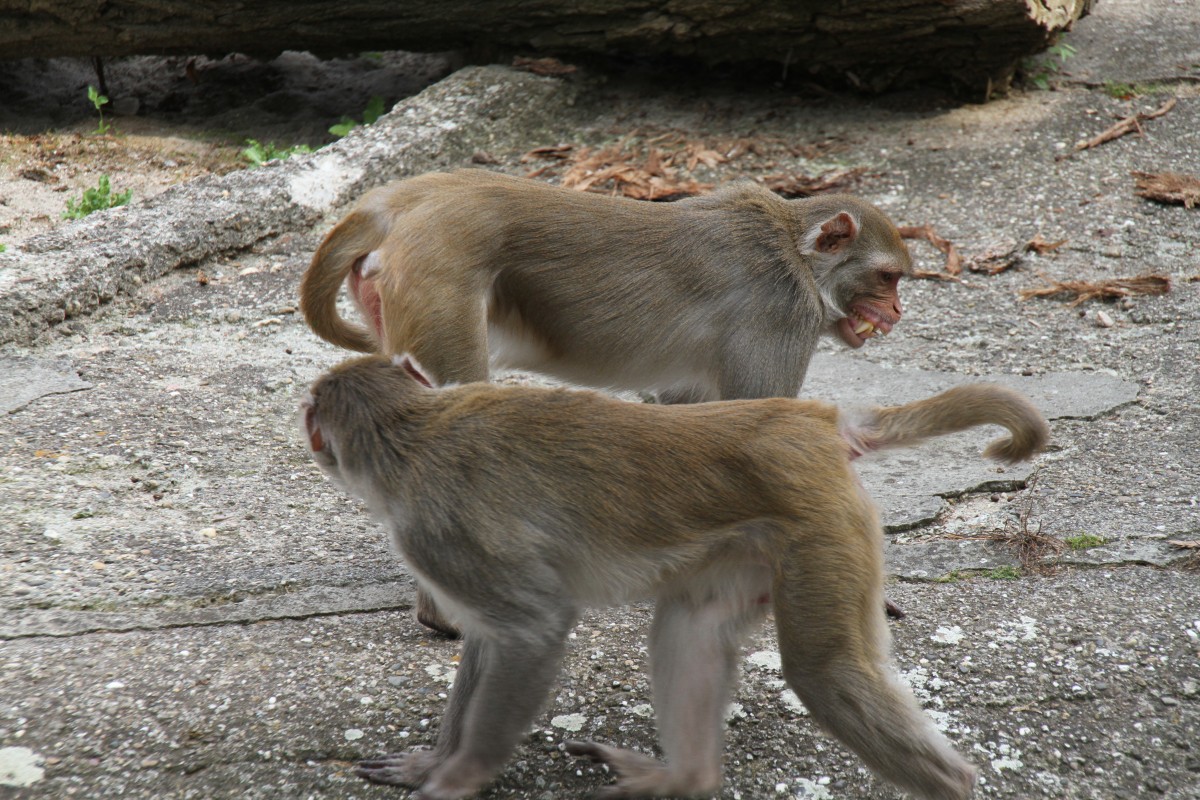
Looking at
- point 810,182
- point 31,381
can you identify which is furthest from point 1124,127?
point 31,381

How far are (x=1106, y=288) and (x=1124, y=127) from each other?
2.05 metres

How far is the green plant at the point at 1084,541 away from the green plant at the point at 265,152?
5645mm

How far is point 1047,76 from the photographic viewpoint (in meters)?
8.63

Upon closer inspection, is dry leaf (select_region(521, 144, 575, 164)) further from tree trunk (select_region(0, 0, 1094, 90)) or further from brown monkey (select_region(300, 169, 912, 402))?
brown monkey (select_region(300, 169, 912, 402))

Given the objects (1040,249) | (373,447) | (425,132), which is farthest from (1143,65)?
(373,447)

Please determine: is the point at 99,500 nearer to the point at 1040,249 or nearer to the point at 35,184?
the point at 35,184

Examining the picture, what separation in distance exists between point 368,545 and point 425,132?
13.2ft

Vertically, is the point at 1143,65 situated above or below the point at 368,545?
above

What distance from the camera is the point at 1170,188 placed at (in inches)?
287

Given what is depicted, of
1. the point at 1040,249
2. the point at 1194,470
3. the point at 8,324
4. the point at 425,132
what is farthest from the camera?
the point at 425,132

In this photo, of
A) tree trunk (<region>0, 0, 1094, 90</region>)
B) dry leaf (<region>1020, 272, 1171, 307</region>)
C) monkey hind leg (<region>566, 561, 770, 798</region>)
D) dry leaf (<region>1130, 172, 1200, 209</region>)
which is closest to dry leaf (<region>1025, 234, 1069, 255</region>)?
dry leaf (<region>1020, 272, 1171, 307</region>)

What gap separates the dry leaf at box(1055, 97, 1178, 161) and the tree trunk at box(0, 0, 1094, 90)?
81 centimetres

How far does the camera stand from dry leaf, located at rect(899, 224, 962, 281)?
688cm

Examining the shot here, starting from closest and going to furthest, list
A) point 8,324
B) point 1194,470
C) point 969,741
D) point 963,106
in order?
point 969,741
point 1194,470
point 8,324
point 963,106
